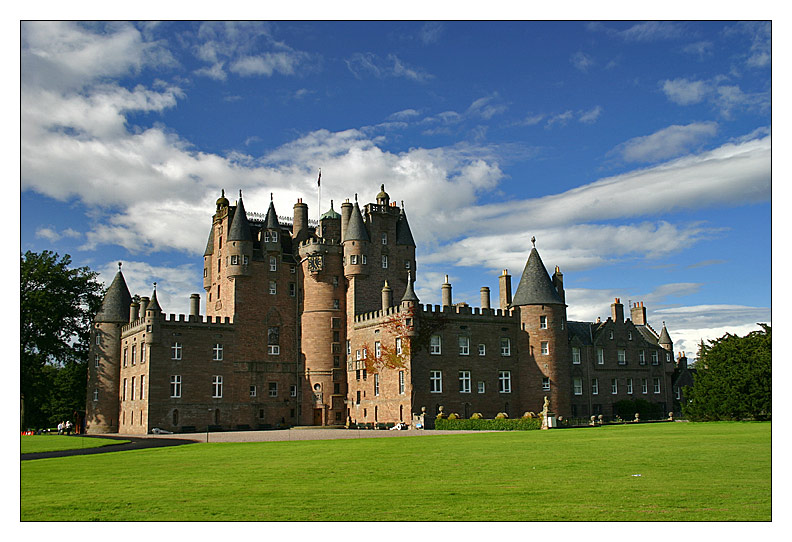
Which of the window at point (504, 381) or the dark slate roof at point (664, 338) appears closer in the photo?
the window at point (504, 381)

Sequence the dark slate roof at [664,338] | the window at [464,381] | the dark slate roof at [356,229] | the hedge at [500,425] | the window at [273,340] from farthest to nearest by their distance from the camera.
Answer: the dark slate roof at [664,338] → the dark slate roof at [356,229] → the window at [273,340] → the window at [464,381] → the hedge at [500,425]

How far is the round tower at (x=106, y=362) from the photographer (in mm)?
66750

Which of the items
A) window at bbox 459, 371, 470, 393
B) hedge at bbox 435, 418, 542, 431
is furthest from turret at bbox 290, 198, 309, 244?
hedge at bbox 435, 418, 542, 431

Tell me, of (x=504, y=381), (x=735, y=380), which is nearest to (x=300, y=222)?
(x=504, y=381)

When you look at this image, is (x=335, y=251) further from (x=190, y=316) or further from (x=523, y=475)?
(x=523, y=475)

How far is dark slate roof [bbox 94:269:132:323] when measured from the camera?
224 feet

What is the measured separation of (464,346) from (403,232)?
14818 millimetres

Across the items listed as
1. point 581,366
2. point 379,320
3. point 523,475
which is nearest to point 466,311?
point 379,320

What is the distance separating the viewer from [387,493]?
16250mm

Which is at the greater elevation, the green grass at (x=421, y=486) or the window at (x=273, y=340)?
the window at (x=273, y=340)

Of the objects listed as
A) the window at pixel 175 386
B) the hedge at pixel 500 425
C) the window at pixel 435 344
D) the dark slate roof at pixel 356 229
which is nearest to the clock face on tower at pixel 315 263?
the dark slate roof at pixel 356 229

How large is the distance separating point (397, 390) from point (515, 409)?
1053cm

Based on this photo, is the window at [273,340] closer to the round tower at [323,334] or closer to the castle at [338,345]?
the castle at [338,345]

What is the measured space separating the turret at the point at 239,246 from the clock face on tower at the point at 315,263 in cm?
534
